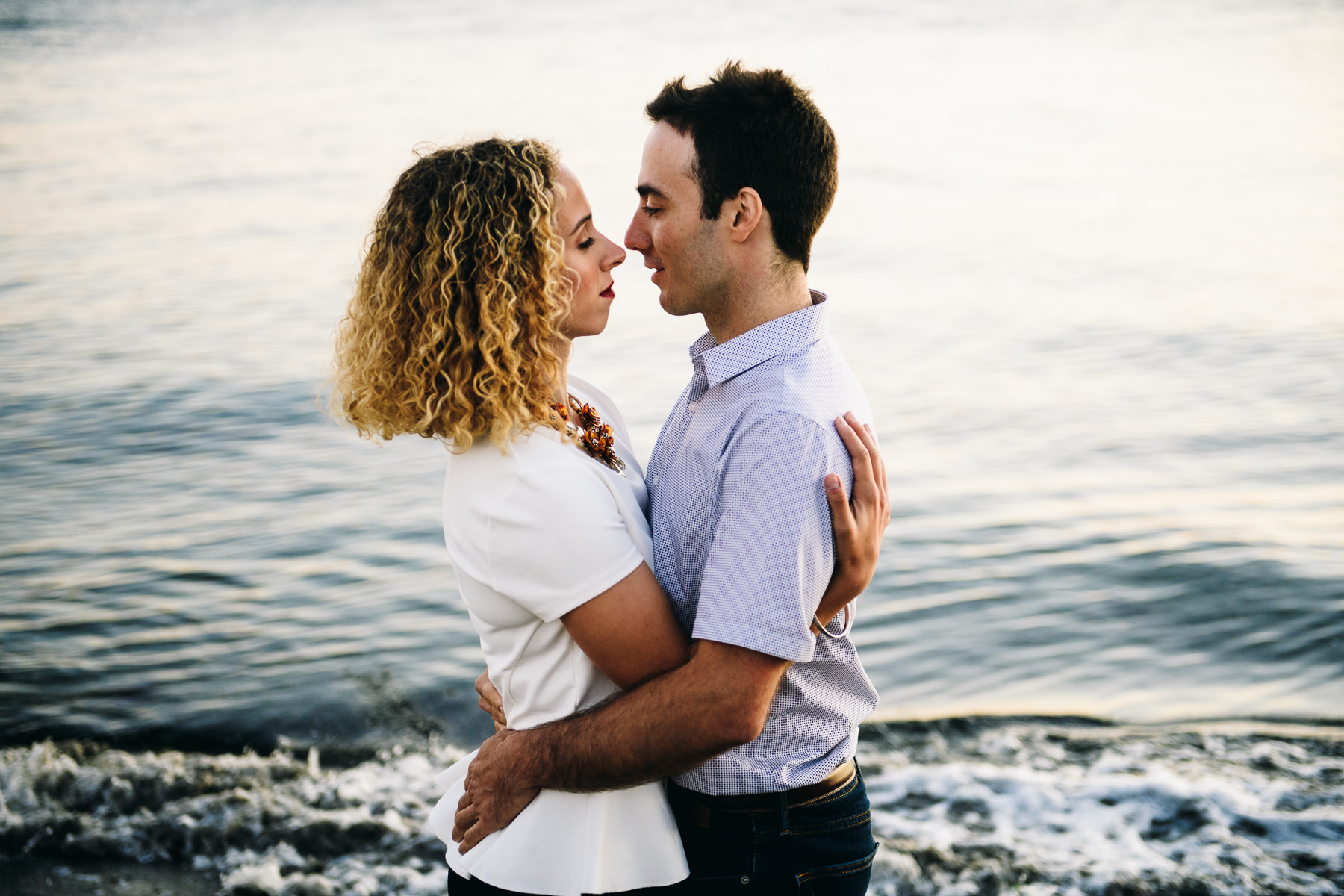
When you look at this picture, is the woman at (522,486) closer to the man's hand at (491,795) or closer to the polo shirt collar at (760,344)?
the man's hand at (491,795)

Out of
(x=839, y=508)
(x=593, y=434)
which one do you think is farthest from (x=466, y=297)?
(x=839, y=508)

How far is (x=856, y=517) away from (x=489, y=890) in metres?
0.96

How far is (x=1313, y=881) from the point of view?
399 cm

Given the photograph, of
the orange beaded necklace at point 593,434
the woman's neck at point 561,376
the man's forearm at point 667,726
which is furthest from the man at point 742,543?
the woman's neck at point 561,376

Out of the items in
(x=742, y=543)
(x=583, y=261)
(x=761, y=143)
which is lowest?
(x=742, y=543)

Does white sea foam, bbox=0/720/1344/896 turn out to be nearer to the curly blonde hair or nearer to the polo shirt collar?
the polo shirt collar

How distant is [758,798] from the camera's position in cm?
213

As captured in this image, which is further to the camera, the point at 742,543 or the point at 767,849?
the point at 767,849

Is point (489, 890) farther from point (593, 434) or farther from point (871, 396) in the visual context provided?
point (871, 396)

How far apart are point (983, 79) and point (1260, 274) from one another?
1700 centimetres

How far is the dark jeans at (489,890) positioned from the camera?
2094 mm

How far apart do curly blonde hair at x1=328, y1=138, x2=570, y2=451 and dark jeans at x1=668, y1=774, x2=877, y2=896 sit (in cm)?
81

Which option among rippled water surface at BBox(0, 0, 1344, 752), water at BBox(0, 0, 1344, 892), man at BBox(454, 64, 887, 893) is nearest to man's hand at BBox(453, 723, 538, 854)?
man at BBox(454, 64, 887, 893)

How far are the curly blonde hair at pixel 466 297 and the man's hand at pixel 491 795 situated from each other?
0.57 metres
